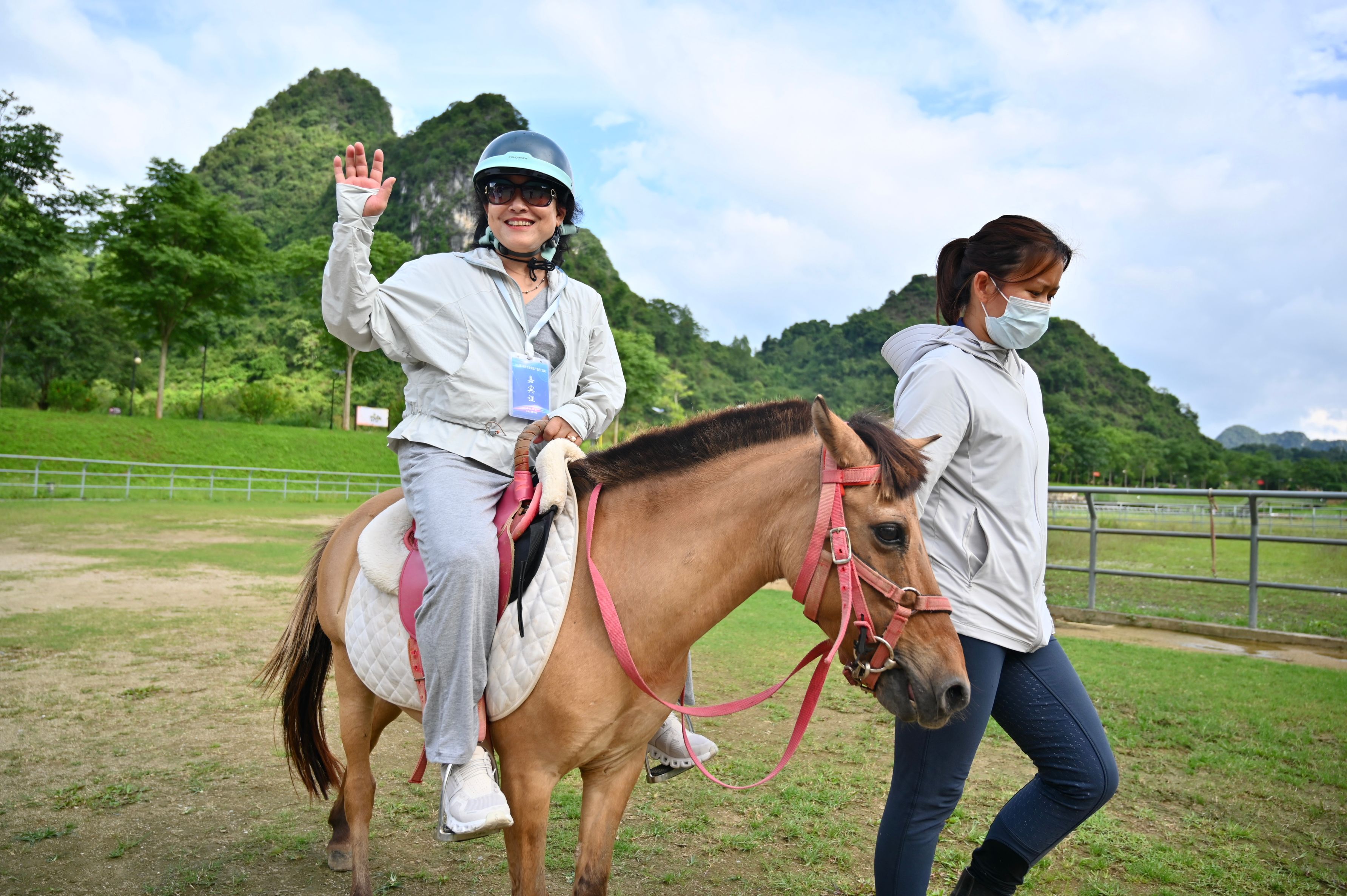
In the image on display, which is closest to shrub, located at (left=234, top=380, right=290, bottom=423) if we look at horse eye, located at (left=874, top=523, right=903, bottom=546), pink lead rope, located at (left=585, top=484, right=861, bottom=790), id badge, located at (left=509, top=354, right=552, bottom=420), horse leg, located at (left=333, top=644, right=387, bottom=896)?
horse leg, located at (left=333, top=644, right=387, bottom=896)

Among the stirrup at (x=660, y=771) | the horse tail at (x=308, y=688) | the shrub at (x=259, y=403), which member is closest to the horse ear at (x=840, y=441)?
the stirrup at (x=660, y=771)

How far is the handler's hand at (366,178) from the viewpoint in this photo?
227 cm

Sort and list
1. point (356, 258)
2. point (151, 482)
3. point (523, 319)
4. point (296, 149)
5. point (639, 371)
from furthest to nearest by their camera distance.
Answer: point (296, 149), point (639, 371), point (151, 482), point (523, 319), point (356, 258)

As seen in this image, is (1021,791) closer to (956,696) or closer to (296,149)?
(956,696)

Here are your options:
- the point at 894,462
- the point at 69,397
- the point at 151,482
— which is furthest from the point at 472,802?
the point at 69,397

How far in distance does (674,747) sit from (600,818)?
406 mm

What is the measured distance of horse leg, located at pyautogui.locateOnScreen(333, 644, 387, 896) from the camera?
3018 mm

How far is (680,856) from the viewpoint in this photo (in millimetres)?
3406

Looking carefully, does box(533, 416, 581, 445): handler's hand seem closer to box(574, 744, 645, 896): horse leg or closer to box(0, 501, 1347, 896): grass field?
box(574, 744, 645, 896): horse leg

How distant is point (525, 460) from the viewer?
2309mm

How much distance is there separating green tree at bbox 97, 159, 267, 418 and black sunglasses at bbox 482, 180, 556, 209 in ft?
112

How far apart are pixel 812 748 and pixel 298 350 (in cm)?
5959

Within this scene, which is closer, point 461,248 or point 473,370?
point 473,370

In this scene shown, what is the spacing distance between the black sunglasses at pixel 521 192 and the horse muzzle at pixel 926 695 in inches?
73.5
